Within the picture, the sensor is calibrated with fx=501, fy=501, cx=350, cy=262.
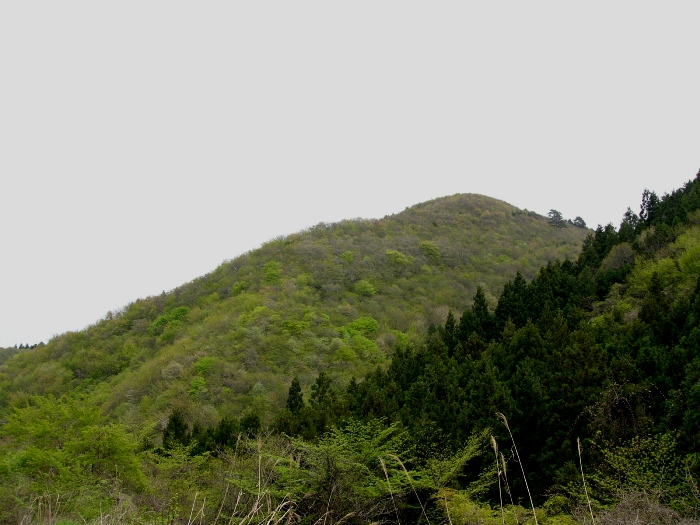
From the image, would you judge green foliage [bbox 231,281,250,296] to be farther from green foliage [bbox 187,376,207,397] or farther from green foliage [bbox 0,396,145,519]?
green foliage [bbox 0,396,145,519]

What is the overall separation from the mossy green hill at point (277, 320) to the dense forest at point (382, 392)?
189 mm

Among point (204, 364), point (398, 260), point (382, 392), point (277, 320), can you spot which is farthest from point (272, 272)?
point (382, 392)

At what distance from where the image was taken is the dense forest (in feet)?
33.4

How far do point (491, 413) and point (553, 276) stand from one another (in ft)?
53.2

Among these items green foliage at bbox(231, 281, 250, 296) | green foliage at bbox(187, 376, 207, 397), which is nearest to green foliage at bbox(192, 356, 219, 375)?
green foliage at bbox(187, 376, 207, 397)

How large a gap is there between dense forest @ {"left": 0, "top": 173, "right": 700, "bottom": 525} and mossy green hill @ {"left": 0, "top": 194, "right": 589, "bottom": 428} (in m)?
0.19

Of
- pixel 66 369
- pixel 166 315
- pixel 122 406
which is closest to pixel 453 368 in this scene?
pixel 122 406

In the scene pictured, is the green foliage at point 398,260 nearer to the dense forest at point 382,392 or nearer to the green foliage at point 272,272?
the dense forest at point 382,392

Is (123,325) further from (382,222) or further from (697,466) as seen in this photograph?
(697,466)

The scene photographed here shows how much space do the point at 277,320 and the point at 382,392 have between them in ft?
53.6

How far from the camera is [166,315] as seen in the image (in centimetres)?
4144

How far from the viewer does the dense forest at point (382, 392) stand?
10.2 metres

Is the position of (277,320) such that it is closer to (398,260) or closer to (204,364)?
(204,364)

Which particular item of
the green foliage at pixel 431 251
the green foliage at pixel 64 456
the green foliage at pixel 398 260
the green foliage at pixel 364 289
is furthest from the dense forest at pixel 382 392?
the green foliage at pixel 431 251
